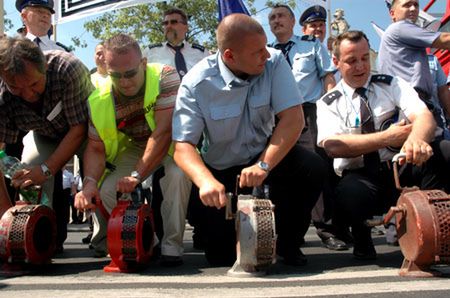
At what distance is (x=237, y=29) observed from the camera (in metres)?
2.87

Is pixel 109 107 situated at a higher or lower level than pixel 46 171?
higher

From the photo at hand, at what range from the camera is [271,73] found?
3.04 m

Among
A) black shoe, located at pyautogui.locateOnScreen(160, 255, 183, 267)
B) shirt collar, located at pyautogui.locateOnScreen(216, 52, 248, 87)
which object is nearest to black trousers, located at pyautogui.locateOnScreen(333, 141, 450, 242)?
shirt collar, located at pyautogui.locateOnScreen(216, 52, 248, 87)

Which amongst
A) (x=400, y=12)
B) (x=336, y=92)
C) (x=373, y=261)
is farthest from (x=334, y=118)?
(x=400, y=12)

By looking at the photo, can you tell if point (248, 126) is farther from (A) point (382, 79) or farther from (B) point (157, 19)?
(B) point (157, 19)

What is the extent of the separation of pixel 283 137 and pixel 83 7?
15.5 ft

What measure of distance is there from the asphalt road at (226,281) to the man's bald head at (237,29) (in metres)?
1.19

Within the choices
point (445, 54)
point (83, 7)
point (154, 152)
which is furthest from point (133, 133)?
point (445, 54)

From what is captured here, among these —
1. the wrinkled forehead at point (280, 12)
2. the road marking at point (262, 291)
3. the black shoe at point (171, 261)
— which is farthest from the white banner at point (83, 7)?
the road marking at point (262, 291)

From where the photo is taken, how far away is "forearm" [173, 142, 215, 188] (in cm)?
269

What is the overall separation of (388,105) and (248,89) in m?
0.87

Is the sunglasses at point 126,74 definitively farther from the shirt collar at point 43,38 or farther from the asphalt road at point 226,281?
the shirt collar at point 43,38

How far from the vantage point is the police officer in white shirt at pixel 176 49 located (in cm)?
509

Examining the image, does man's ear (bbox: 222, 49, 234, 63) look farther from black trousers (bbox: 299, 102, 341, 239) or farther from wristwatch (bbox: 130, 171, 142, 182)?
black trousers (bbox: 299, 102, 341, 239)
